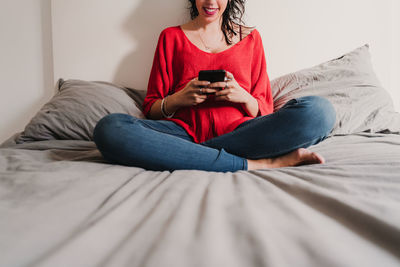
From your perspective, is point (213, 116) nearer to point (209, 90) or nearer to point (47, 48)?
point (209, 90)

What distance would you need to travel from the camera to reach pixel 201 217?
364 millimetres

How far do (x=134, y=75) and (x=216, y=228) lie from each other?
1.23 meters

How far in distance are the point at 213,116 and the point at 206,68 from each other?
0.26 metres

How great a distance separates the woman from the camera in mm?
659

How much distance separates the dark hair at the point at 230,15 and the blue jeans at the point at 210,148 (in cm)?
61

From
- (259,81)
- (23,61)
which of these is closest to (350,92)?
(259,81)

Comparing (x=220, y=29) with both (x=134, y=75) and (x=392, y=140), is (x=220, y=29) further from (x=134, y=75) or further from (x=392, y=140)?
(x=392, y=140)

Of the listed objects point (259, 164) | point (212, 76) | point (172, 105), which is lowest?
point (259, 164)

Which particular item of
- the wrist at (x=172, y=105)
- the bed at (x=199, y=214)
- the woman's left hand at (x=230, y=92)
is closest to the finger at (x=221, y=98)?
the woman's left hand at (x=230, y=92)

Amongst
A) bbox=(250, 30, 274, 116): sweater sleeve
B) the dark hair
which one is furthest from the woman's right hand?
the dark hair

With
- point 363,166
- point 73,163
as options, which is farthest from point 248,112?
point 73,163

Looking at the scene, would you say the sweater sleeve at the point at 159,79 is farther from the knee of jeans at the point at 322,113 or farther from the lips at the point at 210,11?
the knee of jeans at the point at 322,113

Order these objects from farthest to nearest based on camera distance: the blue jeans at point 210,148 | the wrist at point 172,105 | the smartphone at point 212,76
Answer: the wrist at point 172,105
the smartphone at point 212,76
the blue jeans at point 210,148

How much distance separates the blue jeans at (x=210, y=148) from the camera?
65cm
